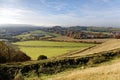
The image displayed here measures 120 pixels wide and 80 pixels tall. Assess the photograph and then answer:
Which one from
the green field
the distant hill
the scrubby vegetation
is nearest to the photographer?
the scrubby vegetation

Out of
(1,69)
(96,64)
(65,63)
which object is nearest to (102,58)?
(96,64)

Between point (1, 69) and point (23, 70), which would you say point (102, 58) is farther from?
point (1, 69)

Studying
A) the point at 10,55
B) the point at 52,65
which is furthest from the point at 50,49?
the point at 52,65

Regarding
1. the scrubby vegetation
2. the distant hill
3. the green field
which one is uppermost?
the scrubby vegetation

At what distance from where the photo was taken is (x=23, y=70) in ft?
91.2

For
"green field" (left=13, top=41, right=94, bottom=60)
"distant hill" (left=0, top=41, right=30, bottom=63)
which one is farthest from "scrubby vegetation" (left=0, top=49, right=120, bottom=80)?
"green field" (left=13, top=41, right=94, bottom=60)

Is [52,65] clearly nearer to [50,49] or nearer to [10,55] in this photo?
[10,55]

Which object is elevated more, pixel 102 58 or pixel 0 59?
pixel 102 58

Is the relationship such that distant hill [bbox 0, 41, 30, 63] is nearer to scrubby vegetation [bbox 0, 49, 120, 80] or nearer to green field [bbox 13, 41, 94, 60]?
green field [bbox 13, 41, 94, 60]

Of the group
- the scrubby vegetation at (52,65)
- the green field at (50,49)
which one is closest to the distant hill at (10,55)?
the green field at (50,49)

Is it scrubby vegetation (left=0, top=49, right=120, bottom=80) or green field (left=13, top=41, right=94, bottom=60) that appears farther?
green field (left=13, top=41, right=94, bottom=60)

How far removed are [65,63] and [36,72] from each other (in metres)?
4.74

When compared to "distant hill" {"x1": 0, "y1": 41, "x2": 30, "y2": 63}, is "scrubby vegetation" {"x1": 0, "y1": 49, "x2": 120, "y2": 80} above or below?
above

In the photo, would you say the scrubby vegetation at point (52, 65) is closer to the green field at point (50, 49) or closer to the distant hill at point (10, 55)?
A: the distant hill at point (10, 55)
